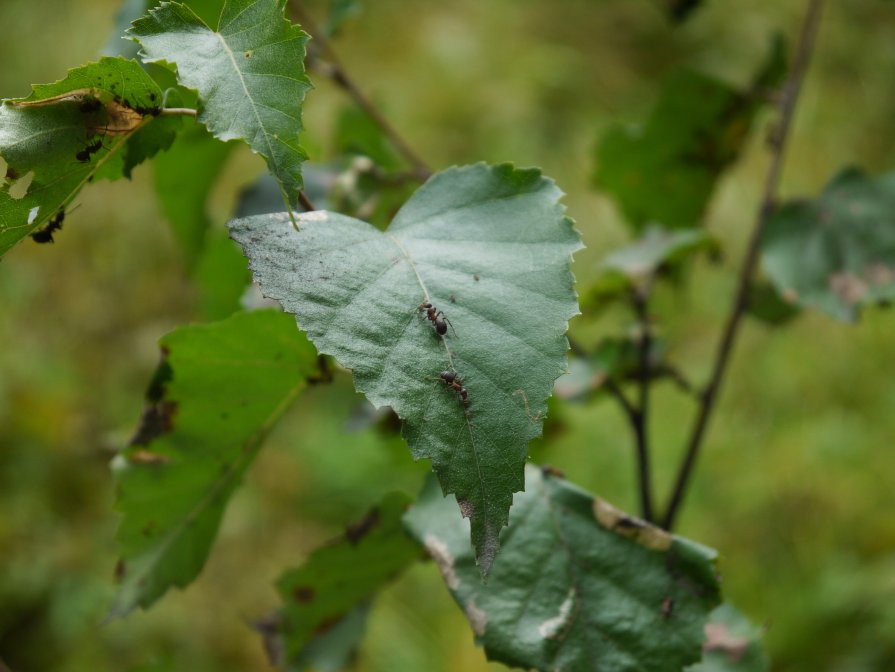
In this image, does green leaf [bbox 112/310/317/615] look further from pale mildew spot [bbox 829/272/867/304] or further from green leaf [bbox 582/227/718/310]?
pale mildew spot [bbox 829/272/867/304]

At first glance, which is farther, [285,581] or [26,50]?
[26,50]

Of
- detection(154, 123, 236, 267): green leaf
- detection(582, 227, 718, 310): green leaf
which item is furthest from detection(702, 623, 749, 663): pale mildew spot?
detection(154, 123, 236, 267): green leaf

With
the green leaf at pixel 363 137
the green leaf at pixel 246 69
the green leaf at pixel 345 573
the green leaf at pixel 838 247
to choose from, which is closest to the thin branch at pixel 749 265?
the green leaf at pixel 838 247

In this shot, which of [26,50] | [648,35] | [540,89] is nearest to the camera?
[26,50]

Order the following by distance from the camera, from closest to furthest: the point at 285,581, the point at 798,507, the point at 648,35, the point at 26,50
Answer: the point at 285,581
the point at 798,507
the point at 26,50
the point at 648,35

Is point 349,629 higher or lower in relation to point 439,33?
higher

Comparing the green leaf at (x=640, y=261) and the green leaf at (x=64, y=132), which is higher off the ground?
the green leaf at (x=64, y=132)

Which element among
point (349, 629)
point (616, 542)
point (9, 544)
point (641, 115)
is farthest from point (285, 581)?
point (641, 115)

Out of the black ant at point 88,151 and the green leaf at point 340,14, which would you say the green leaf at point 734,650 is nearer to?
the black ant at point 88,151

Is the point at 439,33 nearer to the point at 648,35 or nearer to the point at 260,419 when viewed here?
the point at 648,35
